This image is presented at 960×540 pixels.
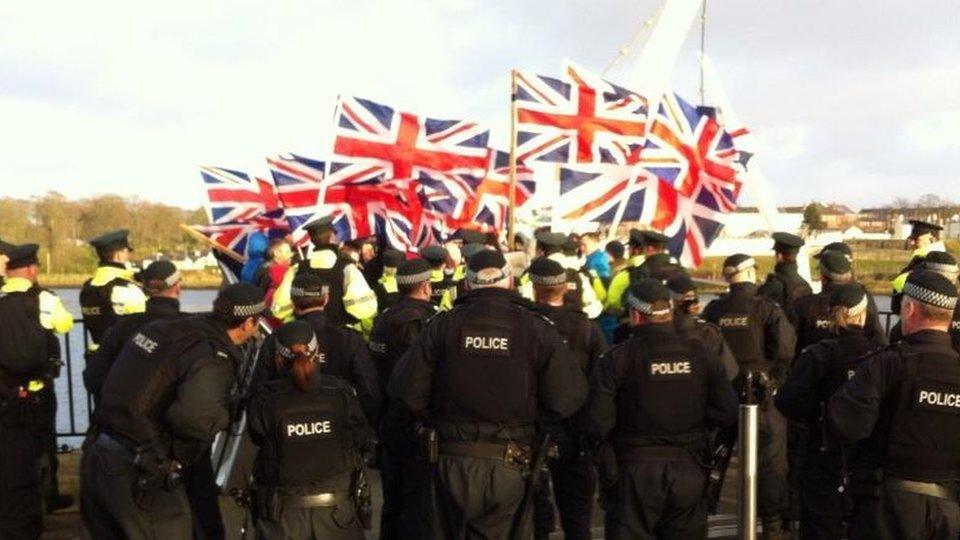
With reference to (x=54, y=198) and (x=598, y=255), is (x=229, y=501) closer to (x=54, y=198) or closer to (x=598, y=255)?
(x=598, y=255)

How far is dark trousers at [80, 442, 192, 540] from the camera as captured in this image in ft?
15.5

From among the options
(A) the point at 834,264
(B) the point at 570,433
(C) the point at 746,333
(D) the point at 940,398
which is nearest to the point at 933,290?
(D) the point at 940,398

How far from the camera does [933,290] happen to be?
4312mm

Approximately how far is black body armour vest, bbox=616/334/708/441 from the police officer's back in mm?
1495

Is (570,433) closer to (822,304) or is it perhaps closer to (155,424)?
(822,304)

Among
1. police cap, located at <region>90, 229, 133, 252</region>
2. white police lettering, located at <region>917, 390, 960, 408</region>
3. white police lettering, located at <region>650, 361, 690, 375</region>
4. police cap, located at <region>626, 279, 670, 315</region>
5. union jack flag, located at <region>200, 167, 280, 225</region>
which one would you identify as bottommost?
white police lettering, located at <region>917, 390, 960, 408</region>

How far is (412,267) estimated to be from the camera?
641 cm

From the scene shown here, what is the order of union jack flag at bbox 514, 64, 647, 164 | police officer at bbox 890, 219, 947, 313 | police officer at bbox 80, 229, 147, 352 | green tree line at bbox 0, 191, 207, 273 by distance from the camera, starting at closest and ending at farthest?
police officer at bbox 80, 229, 147, 352, police officer at bbox 890, 219, 947, 313, union jack flag at bbox 514, 64, 647, 164, green tree line at bbox 0, 191, 207, 273

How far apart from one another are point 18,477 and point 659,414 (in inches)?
159

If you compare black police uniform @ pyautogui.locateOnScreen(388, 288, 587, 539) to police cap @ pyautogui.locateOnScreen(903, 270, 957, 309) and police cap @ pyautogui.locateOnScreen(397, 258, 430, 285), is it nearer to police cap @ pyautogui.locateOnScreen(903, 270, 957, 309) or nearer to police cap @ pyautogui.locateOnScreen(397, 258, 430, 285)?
police cap @ pyautogui.locateOnScreen(397, 258, 430, 285)

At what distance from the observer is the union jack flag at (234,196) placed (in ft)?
51.2

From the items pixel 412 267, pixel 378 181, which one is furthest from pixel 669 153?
pixel 412 267

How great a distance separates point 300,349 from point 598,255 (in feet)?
22.8

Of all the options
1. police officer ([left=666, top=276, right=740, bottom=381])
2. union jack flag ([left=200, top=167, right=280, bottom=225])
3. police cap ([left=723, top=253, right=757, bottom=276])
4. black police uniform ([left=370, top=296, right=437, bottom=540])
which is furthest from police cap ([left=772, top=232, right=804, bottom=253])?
union jack flag ([left=200, top=167, right=280, bottom=225])
